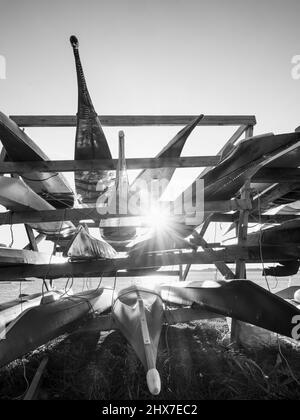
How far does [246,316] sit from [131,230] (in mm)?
3657

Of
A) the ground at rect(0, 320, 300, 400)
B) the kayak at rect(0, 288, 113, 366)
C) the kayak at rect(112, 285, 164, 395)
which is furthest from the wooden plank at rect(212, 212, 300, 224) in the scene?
the kayak at rect(0, 288, 113, 366)

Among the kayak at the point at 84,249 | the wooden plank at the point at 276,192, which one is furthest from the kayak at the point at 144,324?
the wooden plank at the point at 276,192

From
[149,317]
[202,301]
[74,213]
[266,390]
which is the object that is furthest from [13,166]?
[266,390]

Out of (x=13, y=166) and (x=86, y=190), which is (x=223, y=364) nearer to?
(x=86, y=190)

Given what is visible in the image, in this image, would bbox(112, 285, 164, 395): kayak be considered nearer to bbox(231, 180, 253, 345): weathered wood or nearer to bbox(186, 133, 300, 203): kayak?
bbox(231, 180, 253, 345): weathered wood

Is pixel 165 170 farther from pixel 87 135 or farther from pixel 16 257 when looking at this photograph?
pixel 16 257

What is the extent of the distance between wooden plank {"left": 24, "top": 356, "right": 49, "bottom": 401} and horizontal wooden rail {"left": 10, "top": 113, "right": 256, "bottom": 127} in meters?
3.51

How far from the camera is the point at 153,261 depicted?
159 inches

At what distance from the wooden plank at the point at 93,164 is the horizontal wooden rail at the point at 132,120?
84 cm

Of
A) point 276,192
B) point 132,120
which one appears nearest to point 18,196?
point 132,120

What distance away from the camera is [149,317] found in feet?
10.3

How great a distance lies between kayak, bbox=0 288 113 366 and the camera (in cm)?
238

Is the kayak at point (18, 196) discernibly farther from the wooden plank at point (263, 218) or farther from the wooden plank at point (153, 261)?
the wooden plank at point (263, 218)
